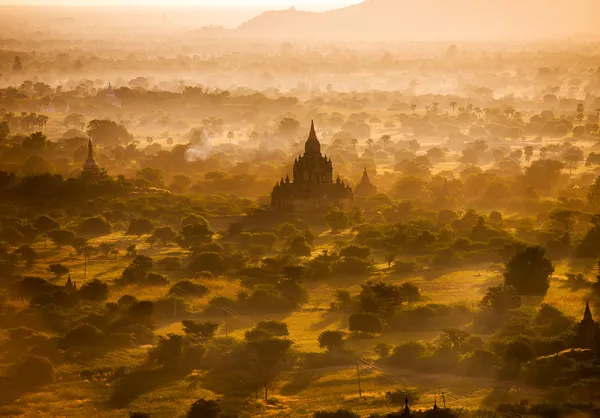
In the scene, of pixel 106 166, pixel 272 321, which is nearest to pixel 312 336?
pixel 272 321

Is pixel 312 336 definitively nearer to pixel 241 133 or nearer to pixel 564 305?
pixel 564 305

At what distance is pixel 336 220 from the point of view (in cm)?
6194

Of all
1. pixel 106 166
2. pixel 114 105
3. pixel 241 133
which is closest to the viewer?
pixel 106 166

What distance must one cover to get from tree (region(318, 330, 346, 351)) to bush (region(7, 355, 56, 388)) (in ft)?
32.3

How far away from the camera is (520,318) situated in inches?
1624

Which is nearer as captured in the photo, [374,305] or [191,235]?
[374,305]

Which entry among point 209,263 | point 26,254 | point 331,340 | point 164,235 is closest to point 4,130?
point 164,235

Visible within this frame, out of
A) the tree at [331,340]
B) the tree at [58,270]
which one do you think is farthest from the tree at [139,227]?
the tree at [331,340]

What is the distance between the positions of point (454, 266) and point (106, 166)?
154 feet

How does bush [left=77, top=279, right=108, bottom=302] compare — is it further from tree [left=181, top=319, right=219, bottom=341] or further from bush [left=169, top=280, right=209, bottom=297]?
tree [left=181, top=319, right=219, bottom=341]

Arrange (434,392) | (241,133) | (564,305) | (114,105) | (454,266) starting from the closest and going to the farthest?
(434,392)
(564,305)
(454,266)
(241,133)
(114,105)

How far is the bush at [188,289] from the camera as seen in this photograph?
47.0 metres

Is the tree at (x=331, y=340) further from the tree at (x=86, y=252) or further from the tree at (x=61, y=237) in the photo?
the tree at (x=61, y=237)

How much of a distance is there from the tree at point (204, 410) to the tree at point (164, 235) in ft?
88.6
